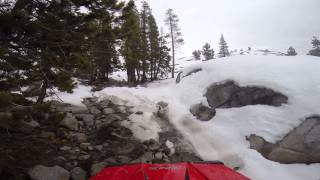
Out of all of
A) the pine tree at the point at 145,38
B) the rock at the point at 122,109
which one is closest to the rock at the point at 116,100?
the rock at the point at 122,109

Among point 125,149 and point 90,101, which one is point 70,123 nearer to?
point 125,149

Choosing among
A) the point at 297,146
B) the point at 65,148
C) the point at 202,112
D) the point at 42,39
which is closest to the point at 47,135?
the point at 65,148

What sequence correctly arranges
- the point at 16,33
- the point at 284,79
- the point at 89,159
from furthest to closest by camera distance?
the point at 284,79 < the point at 89,159 < the point at 16,33

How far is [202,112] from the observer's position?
13.9 metres

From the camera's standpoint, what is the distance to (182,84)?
1842 centimetres

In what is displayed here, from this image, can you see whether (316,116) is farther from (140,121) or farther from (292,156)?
(140,121)

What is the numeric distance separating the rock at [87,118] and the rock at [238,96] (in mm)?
5807

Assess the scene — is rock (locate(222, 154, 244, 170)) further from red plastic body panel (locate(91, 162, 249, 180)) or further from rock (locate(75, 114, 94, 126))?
rock (locate(75, 114, 94, 126))

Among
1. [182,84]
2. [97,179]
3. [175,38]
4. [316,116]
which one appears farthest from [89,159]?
[175,38]

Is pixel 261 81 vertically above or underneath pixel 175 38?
underneath

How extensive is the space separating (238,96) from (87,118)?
712 centimetres

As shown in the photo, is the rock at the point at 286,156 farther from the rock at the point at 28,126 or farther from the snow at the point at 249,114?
the rock at the point at 28,126

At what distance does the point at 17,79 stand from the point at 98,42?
268cm

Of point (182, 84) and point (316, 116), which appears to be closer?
point (316, 116)
